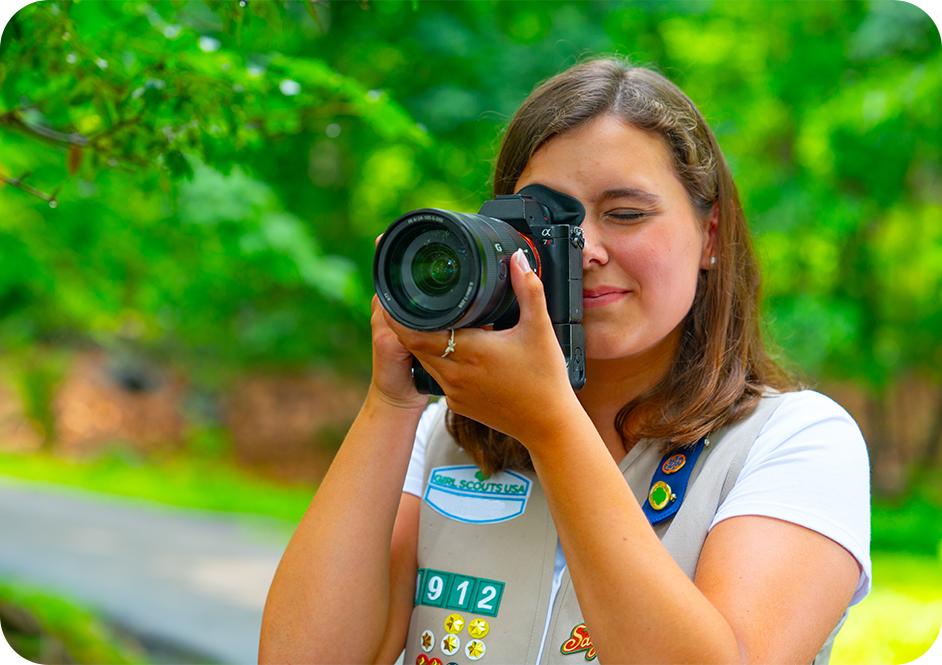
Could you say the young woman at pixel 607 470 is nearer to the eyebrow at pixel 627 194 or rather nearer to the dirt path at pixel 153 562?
the eyebrow at pixel 627 194

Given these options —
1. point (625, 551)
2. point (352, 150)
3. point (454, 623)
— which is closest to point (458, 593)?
point (454, 623)

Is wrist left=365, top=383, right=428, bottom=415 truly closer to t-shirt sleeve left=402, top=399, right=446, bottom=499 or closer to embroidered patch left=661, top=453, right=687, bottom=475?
t-shirt sleeve left=402, top=399, right=446, bottom=499

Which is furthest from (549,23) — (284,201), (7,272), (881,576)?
(881,576)

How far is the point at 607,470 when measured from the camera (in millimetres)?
1340

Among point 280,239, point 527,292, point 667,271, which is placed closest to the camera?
point 527,292

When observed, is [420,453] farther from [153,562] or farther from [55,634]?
[153,562]

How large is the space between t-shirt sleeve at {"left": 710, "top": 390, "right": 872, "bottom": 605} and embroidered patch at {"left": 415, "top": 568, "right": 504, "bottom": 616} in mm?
364

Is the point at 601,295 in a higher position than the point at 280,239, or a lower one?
higher

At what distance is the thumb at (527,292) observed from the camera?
54.5 inches

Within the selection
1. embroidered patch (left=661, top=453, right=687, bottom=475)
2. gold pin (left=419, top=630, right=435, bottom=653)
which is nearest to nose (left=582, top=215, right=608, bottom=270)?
embroidered patch (left=661, top=453, right=687, bottom=475)

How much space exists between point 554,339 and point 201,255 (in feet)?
11.0

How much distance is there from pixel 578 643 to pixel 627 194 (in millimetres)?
691

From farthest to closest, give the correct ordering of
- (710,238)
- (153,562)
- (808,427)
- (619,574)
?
(153,562) → (710,238) → (808,427) → (619,574)

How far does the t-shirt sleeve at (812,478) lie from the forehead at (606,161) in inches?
16.6
